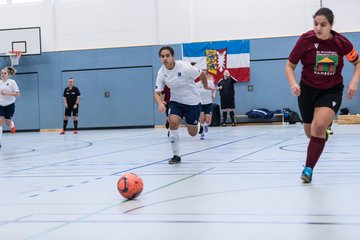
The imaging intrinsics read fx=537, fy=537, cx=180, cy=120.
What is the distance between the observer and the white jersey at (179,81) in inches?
341

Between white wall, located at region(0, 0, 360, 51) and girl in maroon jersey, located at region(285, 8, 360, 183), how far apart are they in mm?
17585

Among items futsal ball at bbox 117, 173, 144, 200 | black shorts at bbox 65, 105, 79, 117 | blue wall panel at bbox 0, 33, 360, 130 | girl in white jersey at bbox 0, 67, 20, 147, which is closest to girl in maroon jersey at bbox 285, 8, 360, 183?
futsal ball at bbox 117, 173, 144, 200

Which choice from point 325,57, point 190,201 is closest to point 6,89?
point 325,57

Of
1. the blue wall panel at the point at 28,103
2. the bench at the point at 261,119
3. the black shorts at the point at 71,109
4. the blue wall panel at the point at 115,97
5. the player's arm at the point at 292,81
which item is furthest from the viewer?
the blue wall panel at the point at 28,103

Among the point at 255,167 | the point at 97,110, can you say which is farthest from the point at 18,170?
the point at 97,110

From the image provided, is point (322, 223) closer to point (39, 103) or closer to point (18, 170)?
point (18, 170)

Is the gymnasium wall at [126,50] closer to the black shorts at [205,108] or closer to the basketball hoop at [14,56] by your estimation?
the basketball hoop at [14,56]

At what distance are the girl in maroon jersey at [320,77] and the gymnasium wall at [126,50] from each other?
692 inches

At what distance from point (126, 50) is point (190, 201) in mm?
20573

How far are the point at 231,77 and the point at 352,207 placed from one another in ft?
62.4

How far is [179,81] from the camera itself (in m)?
8.66

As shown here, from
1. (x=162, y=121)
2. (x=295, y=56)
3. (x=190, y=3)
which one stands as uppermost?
(x=190, y=3)

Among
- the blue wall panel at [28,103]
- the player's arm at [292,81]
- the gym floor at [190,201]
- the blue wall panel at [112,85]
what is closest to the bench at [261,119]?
the blue wall panel at [112,85]

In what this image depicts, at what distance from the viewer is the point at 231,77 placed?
75.9ft
